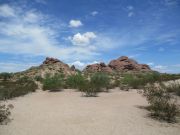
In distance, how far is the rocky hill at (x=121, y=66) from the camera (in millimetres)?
102863

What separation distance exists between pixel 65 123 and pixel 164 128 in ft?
15.1

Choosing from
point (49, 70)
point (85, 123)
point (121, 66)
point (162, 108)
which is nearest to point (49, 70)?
point (49, 70)

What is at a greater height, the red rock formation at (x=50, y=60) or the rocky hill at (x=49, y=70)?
the red rock formation at (x=50, y=60)

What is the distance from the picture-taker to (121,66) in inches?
4119

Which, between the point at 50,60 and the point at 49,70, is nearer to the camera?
the point at 49,70

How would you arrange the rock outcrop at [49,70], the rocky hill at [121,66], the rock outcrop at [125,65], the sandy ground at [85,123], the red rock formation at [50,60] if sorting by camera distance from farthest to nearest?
the rock outcrop at [125,65] < the rocky hill at [121,66] < the red rock formation at [50,60] < the rock outcrop at [49,70] < the sandy ground at [85,123]

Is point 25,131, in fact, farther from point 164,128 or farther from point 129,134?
point 164,128

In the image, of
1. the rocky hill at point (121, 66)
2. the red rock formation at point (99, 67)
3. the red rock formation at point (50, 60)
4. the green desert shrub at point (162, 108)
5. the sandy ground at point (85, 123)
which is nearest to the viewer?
the sandy ground at point (85, 123)

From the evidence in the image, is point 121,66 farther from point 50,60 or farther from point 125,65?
point 50,60

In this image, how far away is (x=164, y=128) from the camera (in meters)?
11.8

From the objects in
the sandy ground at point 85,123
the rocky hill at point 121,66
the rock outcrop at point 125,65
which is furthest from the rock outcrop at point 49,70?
the sandy ground at point 85,123

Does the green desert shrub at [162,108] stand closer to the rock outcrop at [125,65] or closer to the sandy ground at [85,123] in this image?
the sandy ground at [85,123]

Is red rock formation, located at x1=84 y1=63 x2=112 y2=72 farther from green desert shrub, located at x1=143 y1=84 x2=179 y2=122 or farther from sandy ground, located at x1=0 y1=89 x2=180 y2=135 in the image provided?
sandy ground, located at x1=0 y1=89 x2=180 y2=135

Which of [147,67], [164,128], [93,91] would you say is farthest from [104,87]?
[147,67]
